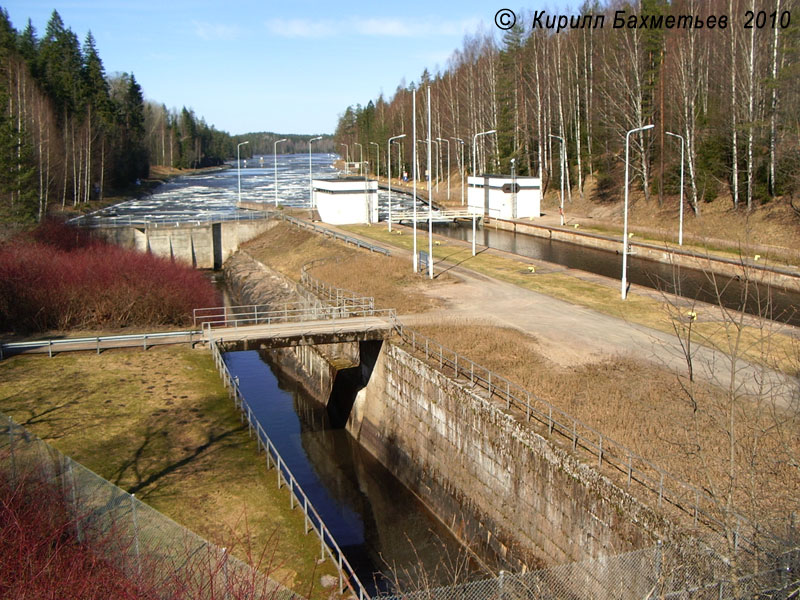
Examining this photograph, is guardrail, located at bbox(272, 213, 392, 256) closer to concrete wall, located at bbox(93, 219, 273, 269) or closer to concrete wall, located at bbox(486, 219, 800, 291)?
concrete wall, located at bbox(93, 219, 273, 269)

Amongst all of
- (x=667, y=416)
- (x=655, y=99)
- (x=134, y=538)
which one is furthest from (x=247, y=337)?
(x=655, y=99)

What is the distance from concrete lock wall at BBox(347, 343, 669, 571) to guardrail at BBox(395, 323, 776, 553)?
0.53 m

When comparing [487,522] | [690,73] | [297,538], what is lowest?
[487,522]

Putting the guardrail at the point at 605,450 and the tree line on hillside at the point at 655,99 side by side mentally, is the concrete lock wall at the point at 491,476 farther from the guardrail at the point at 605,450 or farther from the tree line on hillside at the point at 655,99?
the tree line on hillside at the point at 655,99

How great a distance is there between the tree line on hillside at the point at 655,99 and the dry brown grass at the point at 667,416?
27472 mm

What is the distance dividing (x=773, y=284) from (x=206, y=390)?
93.0 feet

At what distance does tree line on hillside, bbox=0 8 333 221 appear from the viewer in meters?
51.7

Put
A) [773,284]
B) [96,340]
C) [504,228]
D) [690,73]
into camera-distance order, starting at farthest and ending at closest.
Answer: [504,228]
[690,73]
[773,284]
[96,340]

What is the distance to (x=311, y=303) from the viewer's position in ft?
113


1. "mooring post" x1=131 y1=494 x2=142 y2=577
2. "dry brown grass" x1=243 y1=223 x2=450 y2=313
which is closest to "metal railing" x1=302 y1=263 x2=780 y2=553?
"dry brown grass" x1=243 y1=223 x2=450 y2=313

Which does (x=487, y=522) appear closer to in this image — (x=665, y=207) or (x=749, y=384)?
(x=749, y=384)

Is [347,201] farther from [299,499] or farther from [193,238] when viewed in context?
[299,499]

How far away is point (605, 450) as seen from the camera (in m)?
16.0

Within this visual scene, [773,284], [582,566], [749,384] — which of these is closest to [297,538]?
[582,566]
